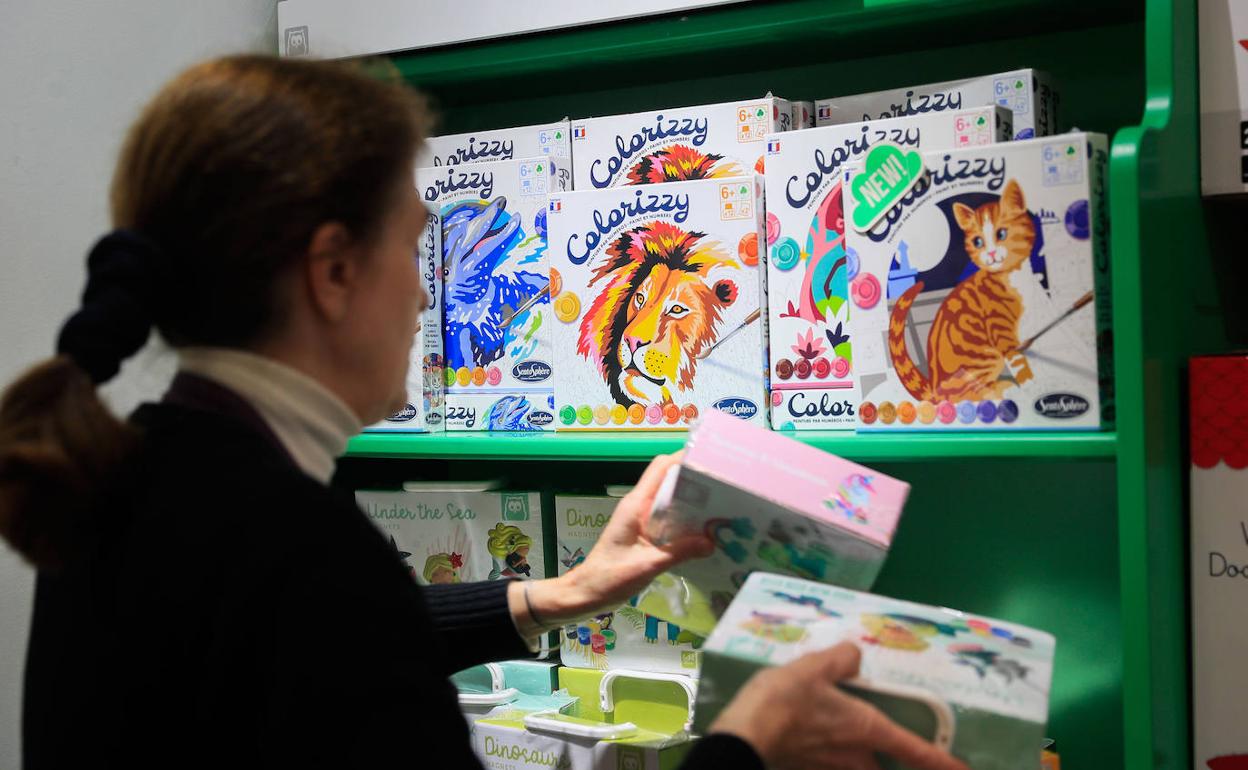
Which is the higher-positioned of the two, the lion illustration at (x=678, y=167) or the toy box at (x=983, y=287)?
the lion illustration at (x=678, y=167)

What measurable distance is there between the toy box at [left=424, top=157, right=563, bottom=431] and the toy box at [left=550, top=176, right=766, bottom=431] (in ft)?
0.19

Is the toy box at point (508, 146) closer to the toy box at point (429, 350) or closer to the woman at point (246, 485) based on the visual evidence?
the toy box at point (429, 350)

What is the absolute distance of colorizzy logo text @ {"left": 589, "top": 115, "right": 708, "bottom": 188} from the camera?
1577 mm

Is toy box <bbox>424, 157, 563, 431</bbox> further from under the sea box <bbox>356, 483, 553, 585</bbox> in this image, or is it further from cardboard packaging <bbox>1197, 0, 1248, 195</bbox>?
cardboard packaging <bbox>1197, 0, 1248, 195</bbox>

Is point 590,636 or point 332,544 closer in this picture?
point 332,544

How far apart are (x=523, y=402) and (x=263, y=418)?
0.77 meters

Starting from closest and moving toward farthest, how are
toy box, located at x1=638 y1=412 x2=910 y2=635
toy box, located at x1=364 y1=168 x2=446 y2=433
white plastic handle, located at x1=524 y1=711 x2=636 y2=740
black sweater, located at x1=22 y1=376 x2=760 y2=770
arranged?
black sweater, located at x1=22 y1=376 x2=760 y2=770
toy box, located at x1=638 y1=412 x2=910 y2=635
white plastic handle, located at x1=524 y1=711 x2=636 y2=740
toy box, located at x1=364 y1=168 x2=446 y2=433

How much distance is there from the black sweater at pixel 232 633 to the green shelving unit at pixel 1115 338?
2.12ft

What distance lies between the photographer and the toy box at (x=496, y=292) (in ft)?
5.48

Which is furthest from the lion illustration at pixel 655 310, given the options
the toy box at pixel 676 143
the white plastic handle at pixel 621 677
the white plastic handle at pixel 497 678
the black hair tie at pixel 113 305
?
the black hair tie at pixel 113 305

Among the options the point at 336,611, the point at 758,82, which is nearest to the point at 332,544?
the point at 336,611

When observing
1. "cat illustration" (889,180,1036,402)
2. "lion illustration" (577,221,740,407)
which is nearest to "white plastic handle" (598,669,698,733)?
"lion illustration" (577,221,740,407)

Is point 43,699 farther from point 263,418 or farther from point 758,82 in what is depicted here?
point 758,82

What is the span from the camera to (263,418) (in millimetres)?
926
